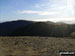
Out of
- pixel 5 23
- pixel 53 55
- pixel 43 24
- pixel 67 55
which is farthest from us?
pixel 5 23

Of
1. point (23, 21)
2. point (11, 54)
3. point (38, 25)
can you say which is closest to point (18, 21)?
point (23, 21)

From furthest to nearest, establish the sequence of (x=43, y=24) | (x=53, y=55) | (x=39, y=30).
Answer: (x=43, y=24), (x=39, y=30), (x=53, y=55)

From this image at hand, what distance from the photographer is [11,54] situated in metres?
16.3

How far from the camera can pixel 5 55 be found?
51.6 ft

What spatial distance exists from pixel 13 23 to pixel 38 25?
2302cm

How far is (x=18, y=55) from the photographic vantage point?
15.9 meters

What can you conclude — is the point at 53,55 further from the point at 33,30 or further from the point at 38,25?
the point at 38,25

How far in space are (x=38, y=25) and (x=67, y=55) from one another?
44.8 m

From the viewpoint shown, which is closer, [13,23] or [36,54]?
[36,54]

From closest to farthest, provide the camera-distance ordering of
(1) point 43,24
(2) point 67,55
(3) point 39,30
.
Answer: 1. (2) point 67,55
2. (3) point 39,30
3. (1) point 43,24

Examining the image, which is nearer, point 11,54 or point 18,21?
point 11,54

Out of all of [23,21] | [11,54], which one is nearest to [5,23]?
[23,21]

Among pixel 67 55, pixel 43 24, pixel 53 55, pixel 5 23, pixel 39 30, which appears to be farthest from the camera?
pixel 5 23

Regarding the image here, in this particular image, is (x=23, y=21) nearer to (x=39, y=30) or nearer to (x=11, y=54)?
(x=39, y=30)
